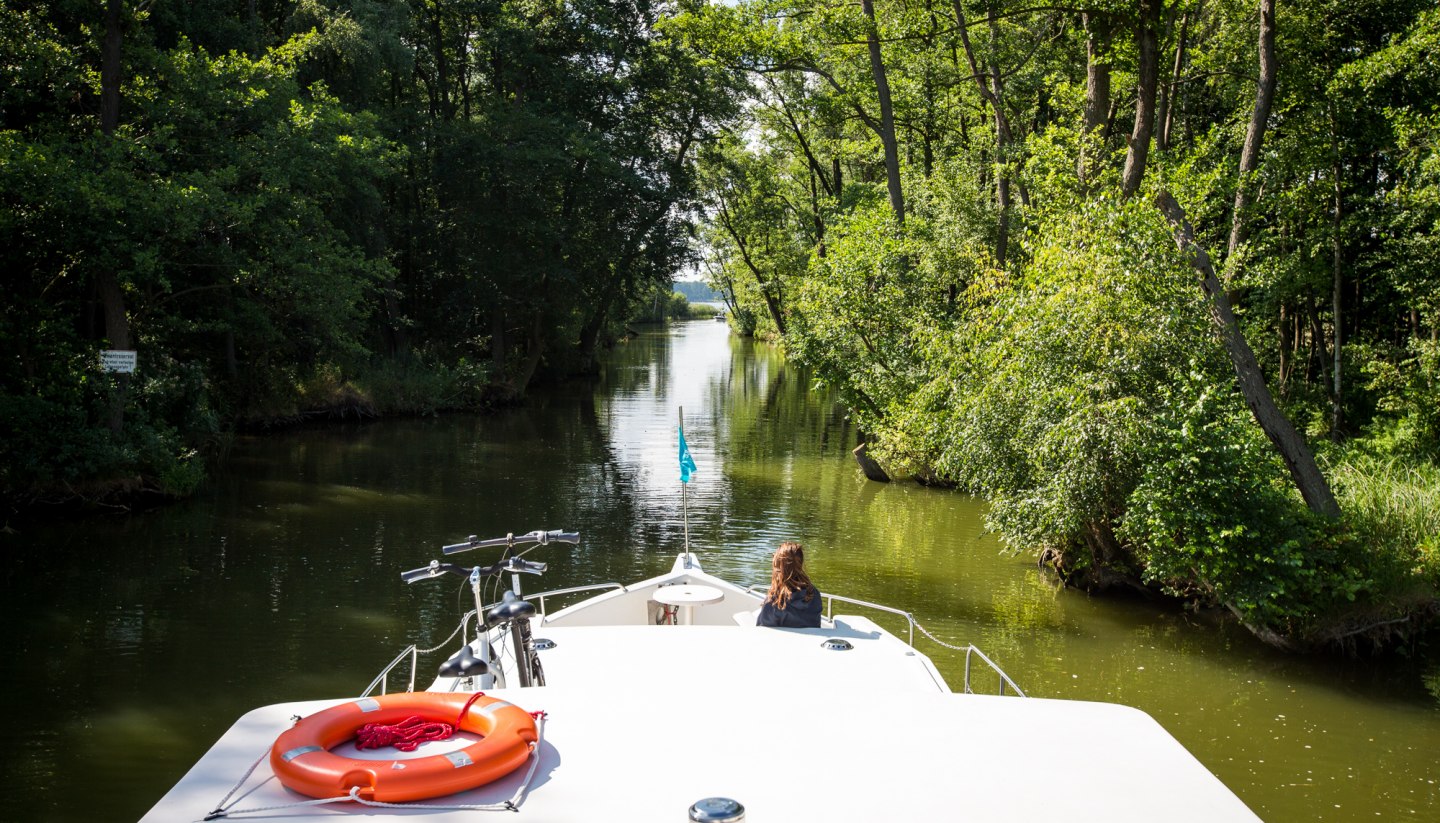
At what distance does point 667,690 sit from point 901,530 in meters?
12.6

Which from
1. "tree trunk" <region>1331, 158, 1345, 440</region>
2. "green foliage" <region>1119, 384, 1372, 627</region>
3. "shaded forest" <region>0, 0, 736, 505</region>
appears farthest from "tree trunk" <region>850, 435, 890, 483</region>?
"green foliage" <region>1119, 384, 1372, 627</region>

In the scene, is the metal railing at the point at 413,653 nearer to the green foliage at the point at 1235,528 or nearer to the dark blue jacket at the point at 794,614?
the dark blue jacket at the point at 794,614

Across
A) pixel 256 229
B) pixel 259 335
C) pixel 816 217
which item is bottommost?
pixel 259 335

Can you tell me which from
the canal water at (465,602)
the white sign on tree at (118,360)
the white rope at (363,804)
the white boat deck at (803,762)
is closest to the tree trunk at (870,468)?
the canal water at (465,602)

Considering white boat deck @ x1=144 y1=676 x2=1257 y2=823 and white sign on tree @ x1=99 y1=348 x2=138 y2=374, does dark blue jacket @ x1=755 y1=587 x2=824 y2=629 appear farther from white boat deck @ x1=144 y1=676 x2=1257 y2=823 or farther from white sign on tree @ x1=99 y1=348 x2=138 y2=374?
white sign on tree @ x1=99 y1=348 x2=138 y2=374

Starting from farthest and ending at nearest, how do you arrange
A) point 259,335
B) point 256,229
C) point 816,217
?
point 816,217 < point 259,335 < point 256,229

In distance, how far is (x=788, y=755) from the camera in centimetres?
420

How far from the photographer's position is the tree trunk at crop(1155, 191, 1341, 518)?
1196 cm

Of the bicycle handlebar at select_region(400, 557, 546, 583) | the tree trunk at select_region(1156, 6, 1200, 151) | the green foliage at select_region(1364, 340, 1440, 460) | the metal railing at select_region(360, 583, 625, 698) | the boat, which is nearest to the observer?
the boat

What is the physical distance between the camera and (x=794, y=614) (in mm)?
7477

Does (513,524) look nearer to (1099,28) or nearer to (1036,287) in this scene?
(1036,287)

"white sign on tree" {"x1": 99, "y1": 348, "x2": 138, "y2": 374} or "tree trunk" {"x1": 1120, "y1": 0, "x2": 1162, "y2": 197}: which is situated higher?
"tree trunk" {"x1": 1120, "y1": 0, "x2": 1162, "y2": 197}

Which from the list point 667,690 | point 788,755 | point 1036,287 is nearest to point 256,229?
point 1036,287

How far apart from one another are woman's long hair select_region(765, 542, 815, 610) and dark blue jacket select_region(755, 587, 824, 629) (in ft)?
0.10
